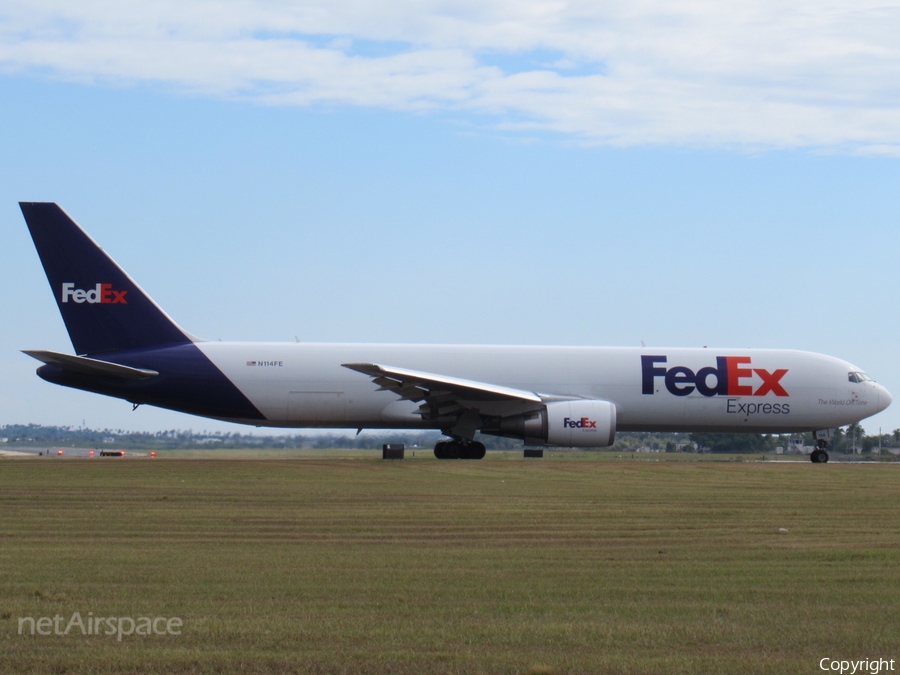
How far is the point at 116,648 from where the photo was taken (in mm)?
5754

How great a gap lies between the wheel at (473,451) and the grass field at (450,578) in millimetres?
10964

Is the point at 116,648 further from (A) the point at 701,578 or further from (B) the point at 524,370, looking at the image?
(B) the point at 524,370

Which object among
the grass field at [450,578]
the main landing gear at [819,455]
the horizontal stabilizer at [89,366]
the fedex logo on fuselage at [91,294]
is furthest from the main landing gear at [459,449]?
the grass field at [450,578]

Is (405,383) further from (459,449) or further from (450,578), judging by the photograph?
(450,578)

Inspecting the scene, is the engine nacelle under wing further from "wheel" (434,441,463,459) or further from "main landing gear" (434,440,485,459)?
"wheel" (434,441,463,459)

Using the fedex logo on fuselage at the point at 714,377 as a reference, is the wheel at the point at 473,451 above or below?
below

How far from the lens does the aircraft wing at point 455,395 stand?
24641mm

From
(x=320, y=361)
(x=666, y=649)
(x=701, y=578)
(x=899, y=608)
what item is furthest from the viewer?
(x=320, y=361)

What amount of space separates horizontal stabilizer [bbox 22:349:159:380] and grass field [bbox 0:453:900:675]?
9404mm

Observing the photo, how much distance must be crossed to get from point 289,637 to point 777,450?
43.7m

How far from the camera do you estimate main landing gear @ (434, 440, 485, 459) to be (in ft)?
87.9

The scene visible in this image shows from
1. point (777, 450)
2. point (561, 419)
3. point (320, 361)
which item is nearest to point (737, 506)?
point (561, 419)

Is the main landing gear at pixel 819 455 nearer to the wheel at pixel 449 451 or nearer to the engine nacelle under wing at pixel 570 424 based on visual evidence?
the engine nacelle under wing at pixel 570 424

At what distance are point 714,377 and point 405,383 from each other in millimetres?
8849
